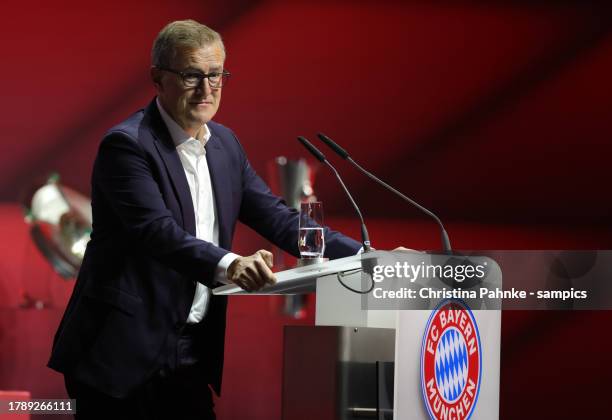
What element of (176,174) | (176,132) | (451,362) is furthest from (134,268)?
(451,362)

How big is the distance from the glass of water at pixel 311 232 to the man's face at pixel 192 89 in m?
0.35

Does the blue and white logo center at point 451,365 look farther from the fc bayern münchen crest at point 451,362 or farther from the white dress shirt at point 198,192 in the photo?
the white dress shirt at point 198,192

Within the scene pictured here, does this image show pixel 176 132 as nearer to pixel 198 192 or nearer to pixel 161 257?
pixel 198 192

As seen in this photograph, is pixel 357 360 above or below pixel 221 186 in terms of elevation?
below

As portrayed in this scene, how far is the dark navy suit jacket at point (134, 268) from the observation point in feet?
7.48

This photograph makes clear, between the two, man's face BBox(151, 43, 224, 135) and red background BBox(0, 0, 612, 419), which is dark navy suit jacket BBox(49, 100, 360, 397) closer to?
man's face BBox(151, 43, 224, 135)

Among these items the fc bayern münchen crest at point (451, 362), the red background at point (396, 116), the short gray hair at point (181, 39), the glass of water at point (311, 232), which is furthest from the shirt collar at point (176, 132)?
the red background at point (396, 116)

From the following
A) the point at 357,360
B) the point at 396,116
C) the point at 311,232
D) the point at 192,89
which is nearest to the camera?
the point at 357,360

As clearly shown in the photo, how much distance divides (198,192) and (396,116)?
82.6 inches

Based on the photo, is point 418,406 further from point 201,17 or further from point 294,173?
point 201,17

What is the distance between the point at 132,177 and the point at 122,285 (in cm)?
26

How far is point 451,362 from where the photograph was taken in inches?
85.7

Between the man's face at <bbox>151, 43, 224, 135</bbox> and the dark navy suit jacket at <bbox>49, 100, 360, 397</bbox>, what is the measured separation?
71 mm

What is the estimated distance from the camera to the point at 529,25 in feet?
14.7
